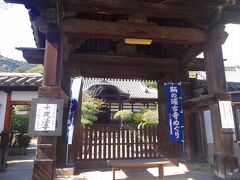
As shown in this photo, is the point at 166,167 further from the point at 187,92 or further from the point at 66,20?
the point at 66,20

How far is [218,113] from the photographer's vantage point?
204 inches

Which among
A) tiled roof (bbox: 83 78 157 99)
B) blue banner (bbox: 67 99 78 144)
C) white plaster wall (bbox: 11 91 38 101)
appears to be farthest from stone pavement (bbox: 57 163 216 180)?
tiled roof (bbox: 83 78 157 99)

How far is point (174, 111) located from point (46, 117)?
14.6 ft

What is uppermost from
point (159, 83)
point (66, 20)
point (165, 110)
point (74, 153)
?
point (66, 20)

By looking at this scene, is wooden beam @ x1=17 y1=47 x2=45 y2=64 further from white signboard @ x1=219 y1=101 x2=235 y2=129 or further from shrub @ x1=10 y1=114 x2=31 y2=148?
shrub @ x1=10 y1=114 x2=31 y2=148

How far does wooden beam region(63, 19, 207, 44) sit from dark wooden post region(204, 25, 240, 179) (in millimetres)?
330

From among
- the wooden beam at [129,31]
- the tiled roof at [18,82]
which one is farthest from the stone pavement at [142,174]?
the wooden beam at [129,31]

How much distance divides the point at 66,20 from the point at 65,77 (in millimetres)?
2489

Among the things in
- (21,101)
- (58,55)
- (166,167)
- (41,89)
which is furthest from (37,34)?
(166,167)

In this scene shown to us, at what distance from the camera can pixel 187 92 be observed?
776cm

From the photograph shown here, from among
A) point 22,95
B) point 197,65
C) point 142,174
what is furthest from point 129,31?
point 22,95

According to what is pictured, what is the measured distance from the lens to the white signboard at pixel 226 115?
5.04 m

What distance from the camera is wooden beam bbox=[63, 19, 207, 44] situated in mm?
5078

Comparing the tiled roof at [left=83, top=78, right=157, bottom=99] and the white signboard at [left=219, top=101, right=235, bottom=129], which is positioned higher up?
the tiled roof at [left=83, top=78, right=157, bottom=99]
